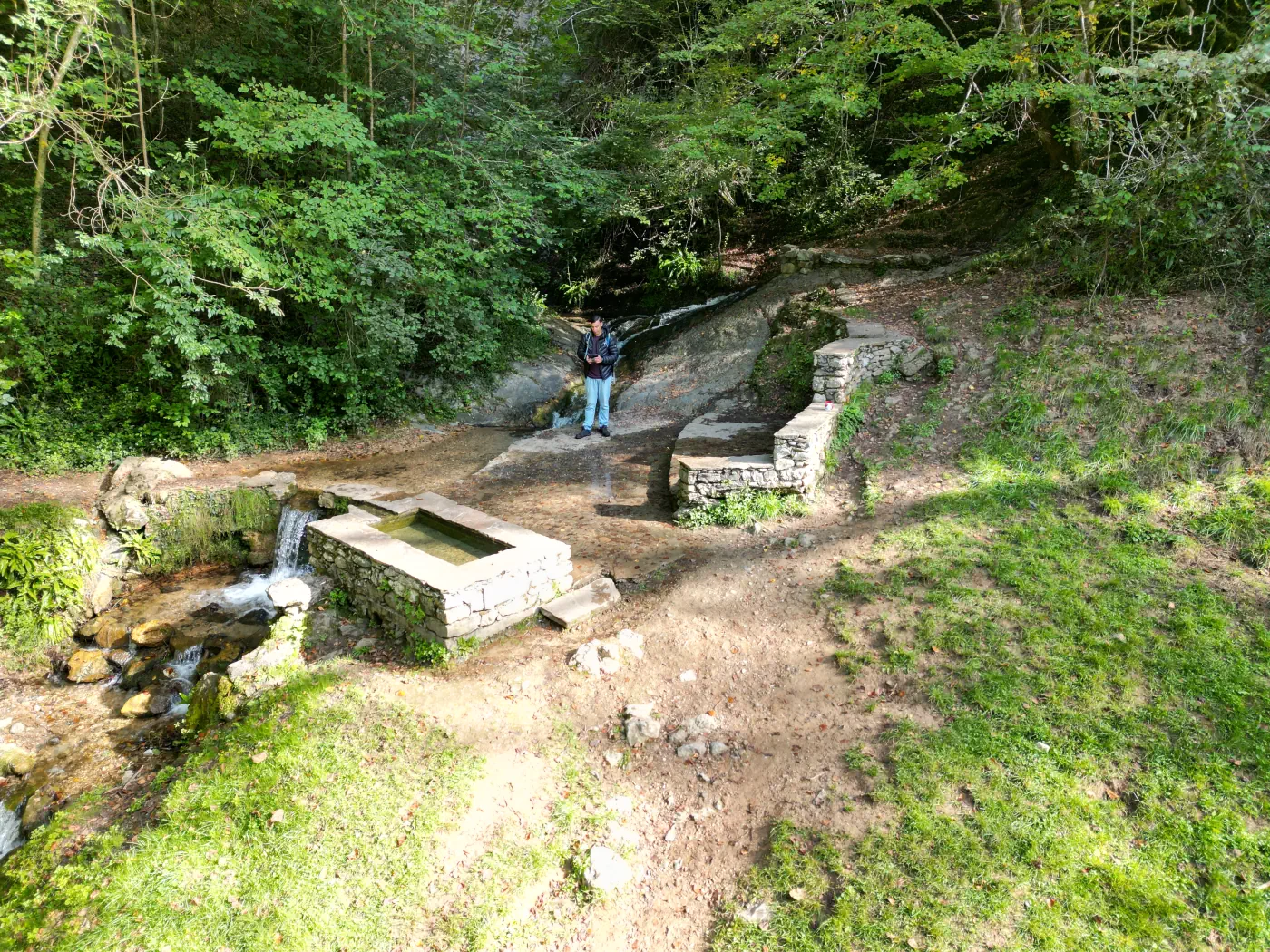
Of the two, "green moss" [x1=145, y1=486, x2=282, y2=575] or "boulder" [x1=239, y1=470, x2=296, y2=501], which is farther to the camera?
"boulder" [x1=239, y1=470, x2=296, y2=501]

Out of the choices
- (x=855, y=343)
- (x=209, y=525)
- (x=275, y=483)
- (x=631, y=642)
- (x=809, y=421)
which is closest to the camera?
(x=631, y=642)

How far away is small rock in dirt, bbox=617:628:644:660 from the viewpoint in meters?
5.21

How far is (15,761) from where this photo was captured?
4898 mm

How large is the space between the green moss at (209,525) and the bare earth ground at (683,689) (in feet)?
3.79

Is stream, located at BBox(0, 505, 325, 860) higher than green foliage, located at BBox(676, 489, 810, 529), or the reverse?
green foliage, located at BBox(676, 489, 810, 529)

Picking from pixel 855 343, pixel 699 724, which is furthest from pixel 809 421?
pixel 699 724

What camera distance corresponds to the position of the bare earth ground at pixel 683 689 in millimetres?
3789

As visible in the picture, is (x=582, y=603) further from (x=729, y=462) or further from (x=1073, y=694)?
(x=1073, y=694)

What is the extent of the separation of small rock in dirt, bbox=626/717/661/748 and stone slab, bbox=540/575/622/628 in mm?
1220

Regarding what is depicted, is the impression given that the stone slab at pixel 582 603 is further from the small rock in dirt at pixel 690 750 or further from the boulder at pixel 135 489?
the boulder at pixel 135 489

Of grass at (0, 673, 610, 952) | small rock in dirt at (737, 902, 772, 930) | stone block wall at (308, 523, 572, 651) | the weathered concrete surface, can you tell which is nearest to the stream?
grass at (0, 673, 610, 952)

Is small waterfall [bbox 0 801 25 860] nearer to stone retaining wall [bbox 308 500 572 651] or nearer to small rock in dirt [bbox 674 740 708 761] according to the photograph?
stone retaining wall [bbox 308 500 572 651]

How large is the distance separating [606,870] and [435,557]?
124 inches

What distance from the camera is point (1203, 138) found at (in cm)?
719
